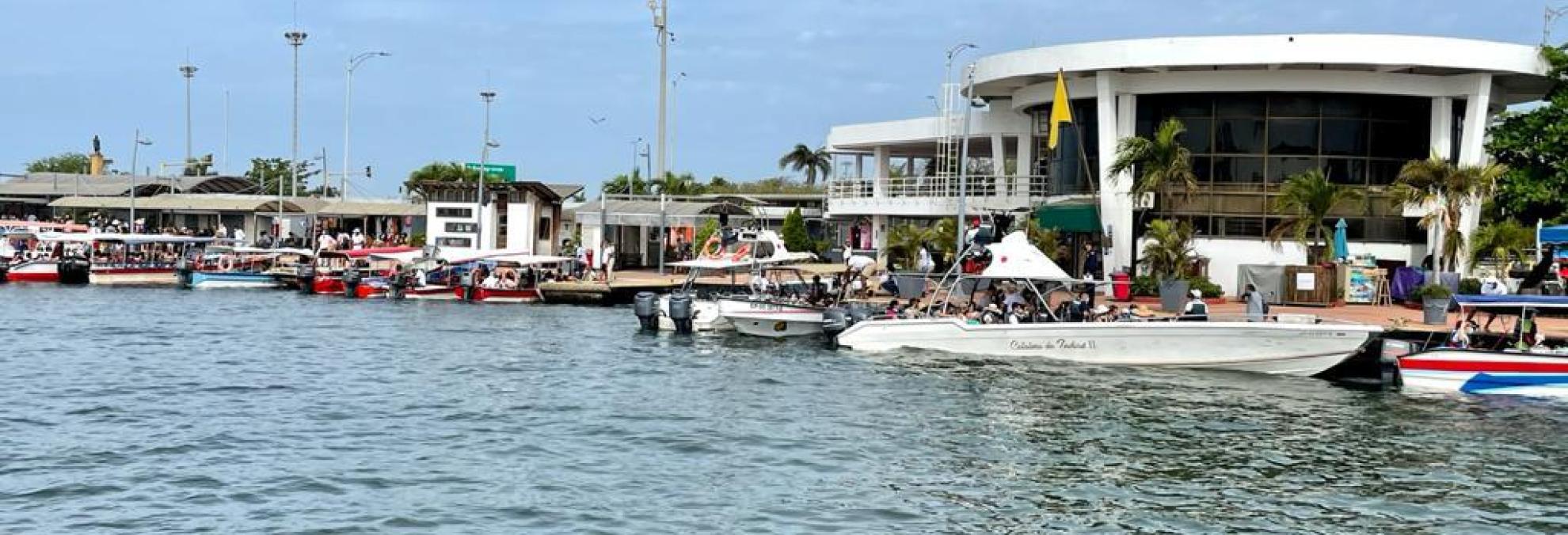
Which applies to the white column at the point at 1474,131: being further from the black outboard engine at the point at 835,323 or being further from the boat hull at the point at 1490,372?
the black outboard engine at the point at 835,323

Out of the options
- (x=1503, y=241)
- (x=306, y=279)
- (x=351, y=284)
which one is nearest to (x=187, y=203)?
(x=306, y=279)

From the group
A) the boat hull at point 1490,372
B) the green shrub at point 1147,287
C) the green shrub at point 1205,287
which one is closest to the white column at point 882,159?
the green shrub at point 1147,287

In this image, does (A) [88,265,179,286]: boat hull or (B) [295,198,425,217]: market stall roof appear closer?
(A) [88,265,179,286]: boat hull

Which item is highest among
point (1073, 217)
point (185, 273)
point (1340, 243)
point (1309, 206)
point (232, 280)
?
point (1309, 206)

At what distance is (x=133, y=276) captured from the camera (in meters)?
70.0

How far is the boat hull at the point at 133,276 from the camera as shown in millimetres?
69375

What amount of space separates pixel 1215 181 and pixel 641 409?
90.9 feet

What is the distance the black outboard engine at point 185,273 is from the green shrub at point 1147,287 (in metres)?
40.9

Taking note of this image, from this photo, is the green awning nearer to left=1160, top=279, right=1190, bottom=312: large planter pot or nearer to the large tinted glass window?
the large tinted glass window

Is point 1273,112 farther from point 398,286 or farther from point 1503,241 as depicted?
point 398,286

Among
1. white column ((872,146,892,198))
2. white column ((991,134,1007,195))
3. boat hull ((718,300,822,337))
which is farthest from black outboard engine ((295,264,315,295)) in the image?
boat hull ((718,300,822,337))

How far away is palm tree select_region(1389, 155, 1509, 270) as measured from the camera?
4447 cm

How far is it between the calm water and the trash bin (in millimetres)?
10718

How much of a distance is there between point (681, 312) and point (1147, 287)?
13.5 metres
